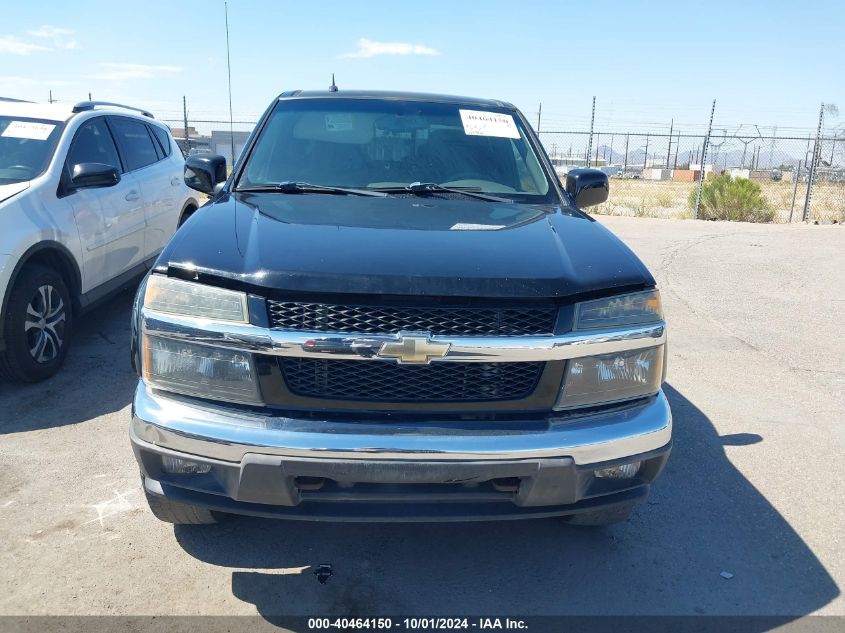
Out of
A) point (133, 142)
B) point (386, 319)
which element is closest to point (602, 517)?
point (386, 319)

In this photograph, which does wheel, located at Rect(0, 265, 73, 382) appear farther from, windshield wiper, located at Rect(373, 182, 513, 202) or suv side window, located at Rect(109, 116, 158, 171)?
windshield wiper, located at Rect(373, 182, 513, 202)

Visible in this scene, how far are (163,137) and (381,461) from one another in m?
5.88

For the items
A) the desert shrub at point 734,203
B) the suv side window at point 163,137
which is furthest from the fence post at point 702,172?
the suv side window at point 163,137

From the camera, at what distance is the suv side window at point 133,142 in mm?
5871

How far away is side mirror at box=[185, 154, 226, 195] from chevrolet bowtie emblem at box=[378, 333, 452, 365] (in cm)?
212

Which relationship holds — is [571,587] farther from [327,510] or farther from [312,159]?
[312,159]

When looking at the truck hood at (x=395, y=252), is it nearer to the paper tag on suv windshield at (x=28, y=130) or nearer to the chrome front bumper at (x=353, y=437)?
the chrome front bumper at (x=353, y=437)

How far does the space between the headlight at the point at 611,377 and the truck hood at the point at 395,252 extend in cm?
24

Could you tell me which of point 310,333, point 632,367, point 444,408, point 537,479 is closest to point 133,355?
point 310,333

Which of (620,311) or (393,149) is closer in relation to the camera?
(620,311)

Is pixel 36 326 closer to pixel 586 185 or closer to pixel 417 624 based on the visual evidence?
pixel 417 624

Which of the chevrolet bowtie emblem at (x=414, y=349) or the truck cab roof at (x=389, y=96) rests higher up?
the truck cab roof at (x=389, y=96)

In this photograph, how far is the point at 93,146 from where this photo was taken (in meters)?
5.33

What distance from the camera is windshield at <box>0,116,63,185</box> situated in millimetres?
4613
